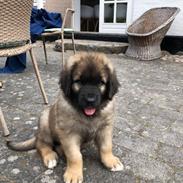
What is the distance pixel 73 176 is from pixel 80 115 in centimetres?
37

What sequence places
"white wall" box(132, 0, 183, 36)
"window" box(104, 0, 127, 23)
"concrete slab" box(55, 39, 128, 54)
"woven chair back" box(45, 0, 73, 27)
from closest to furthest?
"white wall" box(132, 0, 183, 36), "concrete slab" box(55, 39, 128, 54), "window" box(104, 0, 127, 23), "woven chair back" box(45, 0, 73, 27)

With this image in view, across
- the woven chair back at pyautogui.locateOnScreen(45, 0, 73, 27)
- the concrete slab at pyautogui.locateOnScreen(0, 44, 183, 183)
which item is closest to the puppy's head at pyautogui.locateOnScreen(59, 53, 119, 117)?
the concrete slab at pyautogui.locateOnScreen(0, 44, 183, 183)

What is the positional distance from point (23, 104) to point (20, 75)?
1.25 metres

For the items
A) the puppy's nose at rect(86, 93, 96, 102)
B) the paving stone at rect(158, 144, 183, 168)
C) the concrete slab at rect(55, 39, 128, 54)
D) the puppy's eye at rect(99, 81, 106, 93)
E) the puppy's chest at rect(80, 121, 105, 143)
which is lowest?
the concrete slab at rect(55, 39, 128, 54)

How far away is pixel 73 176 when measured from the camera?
1825 mm

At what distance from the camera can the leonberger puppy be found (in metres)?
1.70

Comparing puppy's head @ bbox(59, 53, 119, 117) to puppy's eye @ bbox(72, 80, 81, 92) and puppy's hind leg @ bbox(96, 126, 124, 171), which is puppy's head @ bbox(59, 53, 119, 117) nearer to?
puppy's eye @ bbox(72, 80, 81, 92)

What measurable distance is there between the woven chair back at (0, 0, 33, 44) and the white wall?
3.91 metres

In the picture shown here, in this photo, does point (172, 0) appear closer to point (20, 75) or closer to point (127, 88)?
point (127, 88)

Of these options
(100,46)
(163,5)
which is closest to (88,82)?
(100,46)

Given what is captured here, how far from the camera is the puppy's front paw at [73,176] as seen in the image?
71.6 inches

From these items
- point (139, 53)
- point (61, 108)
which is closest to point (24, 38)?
point (61, 108)

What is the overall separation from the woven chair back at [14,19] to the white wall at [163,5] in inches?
154

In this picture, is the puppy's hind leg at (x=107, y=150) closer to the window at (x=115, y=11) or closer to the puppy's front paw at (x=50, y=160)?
the puppy's front paw at (x=50, y=160)
